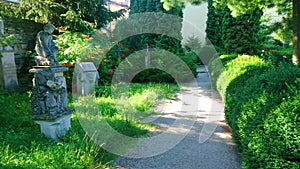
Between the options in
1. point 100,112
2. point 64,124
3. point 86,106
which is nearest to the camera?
point 64,124

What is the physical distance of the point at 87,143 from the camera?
2943mm

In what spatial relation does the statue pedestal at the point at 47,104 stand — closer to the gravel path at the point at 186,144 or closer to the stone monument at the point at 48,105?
the stone monument at the point at 48,105

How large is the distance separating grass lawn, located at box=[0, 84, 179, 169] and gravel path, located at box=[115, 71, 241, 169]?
29cm

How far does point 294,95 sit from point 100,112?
11.5 feet

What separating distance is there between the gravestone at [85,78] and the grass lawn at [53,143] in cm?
175

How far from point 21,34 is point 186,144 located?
22.8 feet

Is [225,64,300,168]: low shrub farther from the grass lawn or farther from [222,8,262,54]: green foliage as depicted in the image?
[222,8,262,54]: green foliage

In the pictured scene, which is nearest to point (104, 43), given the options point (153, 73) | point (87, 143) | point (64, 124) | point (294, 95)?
point (153, 73)

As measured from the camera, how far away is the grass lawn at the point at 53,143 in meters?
2.53

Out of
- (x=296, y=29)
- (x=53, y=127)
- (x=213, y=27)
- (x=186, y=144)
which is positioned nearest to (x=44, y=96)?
(x=53, y=127)

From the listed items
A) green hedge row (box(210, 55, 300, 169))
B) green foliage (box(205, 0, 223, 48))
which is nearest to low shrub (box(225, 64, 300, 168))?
green hedge row (box(210, 55, 300, 169))

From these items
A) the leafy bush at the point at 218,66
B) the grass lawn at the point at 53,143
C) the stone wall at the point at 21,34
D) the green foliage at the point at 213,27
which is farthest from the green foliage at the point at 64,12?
the green foliage at the point at 213,27

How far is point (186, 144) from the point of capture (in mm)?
3516

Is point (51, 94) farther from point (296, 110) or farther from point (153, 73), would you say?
point (153, 73)
